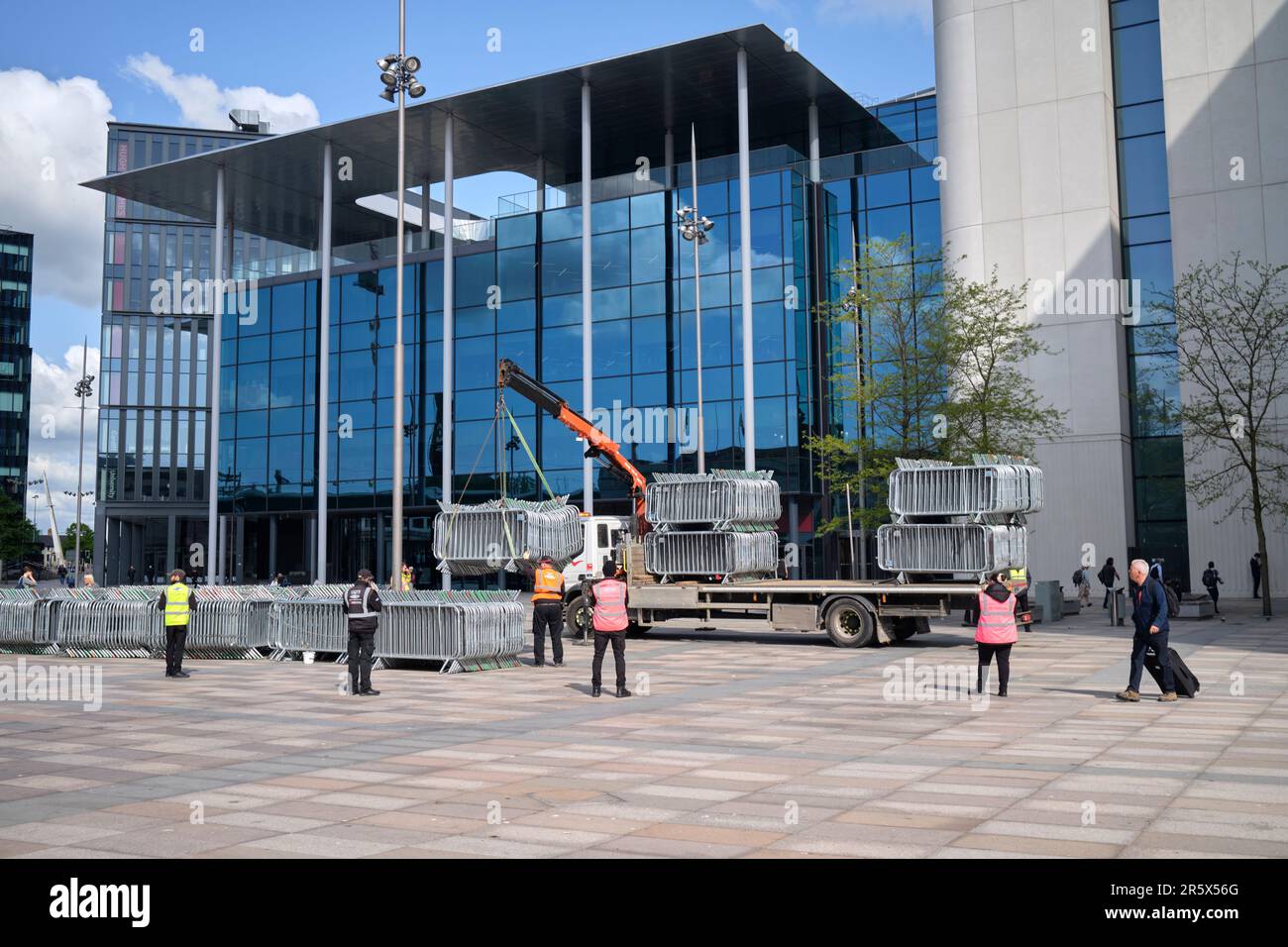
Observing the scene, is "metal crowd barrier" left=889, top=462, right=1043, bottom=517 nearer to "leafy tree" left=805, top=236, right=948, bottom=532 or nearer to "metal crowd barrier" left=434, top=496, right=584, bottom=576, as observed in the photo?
"metal crowd barrier" left=434, top=496, right=584, bottom=576

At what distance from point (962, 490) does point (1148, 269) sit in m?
22.1

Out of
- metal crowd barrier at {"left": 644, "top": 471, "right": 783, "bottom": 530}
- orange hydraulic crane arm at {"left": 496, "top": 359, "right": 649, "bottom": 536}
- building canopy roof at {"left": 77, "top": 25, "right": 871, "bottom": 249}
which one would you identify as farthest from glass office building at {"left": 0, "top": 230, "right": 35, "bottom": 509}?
metal crowd barrier at {"left": 644, "top": 471, "right": 783, "bottom": 530}

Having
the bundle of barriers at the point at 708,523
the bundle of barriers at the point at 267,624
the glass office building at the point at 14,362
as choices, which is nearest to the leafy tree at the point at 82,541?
the glass office building at the point at 14,362

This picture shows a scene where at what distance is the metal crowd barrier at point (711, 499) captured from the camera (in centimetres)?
2664

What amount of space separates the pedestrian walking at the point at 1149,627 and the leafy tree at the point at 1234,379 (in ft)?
71.3

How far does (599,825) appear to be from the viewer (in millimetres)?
8039

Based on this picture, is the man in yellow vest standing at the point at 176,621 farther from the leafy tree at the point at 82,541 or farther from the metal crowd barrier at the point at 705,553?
the leafy tree at the point at 82,541

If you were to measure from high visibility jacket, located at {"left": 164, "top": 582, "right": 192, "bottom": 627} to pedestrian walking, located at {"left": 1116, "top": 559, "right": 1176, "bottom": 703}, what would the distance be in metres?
14.6

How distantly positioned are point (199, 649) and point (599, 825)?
1779 cm

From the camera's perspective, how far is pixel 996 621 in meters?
15.6

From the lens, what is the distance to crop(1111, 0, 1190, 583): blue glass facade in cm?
4100

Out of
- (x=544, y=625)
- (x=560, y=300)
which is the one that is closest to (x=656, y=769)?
(x=544, y=625)
